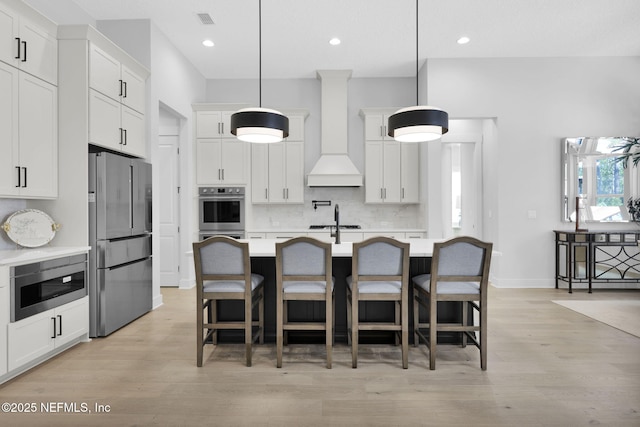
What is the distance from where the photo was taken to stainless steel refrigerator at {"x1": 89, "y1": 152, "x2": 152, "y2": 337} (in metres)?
3.36

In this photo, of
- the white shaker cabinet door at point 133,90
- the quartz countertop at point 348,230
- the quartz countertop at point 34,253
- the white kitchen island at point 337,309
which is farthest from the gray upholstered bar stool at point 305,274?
the quartz countertop at point 348,230

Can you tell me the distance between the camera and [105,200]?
3396 millimetres

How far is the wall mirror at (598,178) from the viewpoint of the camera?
5266 mm

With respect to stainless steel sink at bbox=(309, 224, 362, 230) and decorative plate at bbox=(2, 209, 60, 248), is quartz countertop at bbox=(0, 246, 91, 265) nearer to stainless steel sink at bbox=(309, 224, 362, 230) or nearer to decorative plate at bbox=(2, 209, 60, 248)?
decorative plate at bbox=(2, 209, 60, 248)

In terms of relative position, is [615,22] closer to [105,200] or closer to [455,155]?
[455,155]

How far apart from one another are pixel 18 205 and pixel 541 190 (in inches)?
249

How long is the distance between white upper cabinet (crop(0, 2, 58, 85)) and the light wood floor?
2.36 m

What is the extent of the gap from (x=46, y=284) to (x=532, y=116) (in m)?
6.17

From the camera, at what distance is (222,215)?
559 cm

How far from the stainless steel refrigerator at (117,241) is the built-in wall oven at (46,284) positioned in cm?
19

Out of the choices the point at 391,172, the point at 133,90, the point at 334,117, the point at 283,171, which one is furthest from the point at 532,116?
the point at 133,90

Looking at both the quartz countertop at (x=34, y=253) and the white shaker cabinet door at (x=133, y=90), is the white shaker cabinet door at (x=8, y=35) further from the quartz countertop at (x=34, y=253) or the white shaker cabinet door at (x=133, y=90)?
the quartz countertop at (x=34, y=253)

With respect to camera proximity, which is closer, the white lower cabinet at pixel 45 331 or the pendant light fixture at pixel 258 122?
the white lower cabinet at pixel 45 331

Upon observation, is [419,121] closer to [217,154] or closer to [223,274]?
[223,274]
